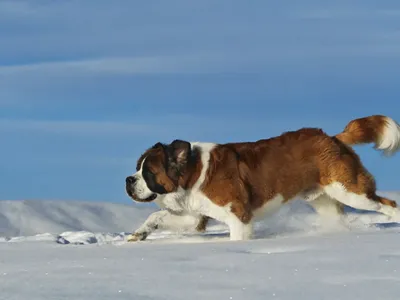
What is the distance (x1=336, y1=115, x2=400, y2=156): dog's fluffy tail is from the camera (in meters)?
8.55

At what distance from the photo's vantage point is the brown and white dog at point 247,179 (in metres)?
7.84

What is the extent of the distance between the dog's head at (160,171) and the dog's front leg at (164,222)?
0.34 m

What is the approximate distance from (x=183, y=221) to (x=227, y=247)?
222cm

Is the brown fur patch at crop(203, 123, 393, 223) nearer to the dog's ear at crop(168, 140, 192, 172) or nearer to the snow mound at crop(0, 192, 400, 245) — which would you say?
the dog's ear at crop(168, 140, 192, 172)

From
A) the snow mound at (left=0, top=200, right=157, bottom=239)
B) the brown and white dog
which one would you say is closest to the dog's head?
the brown and white dog

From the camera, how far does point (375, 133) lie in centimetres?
866

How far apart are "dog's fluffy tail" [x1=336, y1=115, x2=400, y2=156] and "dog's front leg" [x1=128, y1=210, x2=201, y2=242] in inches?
78.5

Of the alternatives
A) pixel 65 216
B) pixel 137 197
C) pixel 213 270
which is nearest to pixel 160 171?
pixel 137 197

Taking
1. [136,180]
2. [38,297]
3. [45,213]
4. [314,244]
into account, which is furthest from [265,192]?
[45,213]

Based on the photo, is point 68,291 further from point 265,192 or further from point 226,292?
point 265,192

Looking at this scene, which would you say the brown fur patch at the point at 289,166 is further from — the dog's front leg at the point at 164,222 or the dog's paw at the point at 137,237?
the dog's paw at the point at 137,237

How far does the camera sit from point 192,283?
4.48 meters

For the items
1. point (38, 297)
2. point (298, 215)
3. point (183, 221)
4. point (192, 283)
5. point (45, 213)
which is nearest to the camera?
point (38, 297)

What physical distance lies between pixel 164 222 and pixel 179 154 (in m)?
0.86
